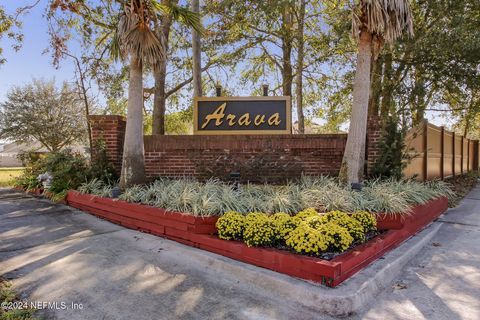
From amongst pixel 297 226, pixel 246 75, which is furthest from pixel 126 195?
pixel 246 75

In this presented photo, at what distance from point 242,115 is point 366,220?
4213mm

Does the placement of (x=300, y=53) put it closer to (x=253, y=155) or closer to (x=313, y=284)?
(x=253, y=155)

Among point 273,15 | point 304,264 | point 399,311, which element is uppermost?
point 273,15

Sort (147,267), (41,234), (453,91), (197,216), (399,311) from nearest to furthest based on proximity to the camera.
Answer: (399,311)
(147,267)
(197,216)
(41,234)
(453,91)

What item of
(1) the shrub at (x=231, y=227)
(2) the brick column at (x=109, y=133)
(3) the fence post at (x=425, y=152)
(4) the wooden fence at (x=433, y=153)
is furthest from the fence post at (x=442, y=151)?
(2) the brick column at (x=109, y=133)

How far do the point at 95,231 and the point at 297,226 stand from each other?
10.7 feet

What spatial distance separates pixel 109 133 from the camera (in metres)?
7.59

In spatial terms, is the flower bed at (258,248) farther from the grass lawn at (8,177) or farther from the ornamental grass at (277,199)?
the grass lawn at (8,177)

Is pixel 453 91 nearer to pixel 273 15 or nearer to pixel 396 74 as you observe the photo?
pixel 396 74

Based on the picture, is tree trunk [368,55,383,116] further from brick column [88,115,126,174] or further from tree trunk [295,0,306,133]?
Answer: brick column [88,115,126,174]

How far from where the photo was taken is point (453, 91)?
10422mm

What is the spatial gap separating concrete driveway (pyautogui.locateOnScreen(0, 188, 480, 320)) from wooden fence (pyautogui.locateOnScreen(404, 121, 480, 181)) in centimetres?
356

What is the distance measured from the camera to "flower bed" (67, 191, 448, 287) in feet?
10.7

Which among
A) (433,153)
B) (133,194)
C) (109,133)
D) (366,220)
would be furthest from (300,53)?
(366,220)
